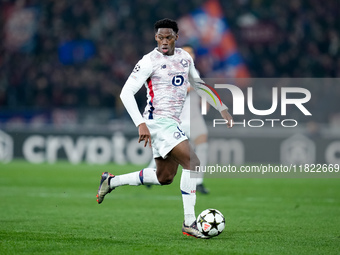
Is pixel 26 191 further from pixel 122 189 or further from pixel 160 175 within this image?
pixel 160 175

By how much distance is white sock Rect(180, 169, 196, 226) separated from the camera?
6602mm

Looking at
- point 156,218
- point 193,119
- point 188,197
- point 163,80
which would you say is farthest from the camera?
point 193,119

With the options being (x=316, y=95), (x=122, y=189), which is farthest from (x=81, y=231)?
(x=316, y=95)

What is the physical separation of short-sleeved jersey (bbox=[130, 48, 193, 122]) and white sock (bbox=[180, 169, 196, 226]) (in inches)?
24.6

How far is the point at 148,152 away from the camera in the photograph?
1839 cm

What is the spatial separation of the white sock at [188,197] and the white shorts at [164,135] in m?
0.30

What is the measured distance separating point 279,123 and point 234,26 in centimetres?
474

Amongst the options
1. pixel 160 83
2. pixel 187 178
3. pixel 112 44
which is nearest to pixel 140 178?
pixel 187 178

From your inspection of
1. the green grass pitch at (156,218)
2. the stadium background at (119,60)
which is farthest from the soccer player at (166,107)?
the stadium background at (119,60)

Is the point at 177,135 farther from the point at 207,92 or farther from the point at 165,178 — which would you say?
the point at 207,92

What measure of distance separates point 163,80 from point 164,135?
0.55 m

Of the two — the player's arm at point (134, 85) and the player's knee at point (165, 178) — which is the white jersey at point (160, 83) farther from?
the player's knee at point (165, 178)

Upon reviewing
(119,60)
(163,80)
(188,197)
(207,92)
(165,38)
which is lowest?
(188,197)

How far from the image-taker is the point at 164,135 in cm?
668
